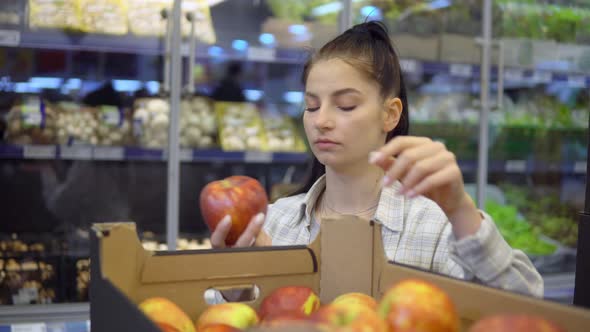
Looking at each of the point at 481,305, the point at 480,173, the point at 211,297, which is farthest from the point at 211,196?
the point at 480,173

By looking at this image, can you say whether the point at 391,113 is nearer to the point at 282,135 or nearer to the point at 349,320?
the point at 349,320

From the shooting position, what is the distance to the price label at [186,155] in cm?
298

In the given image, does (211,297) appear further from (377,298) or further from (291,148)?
(377,298)

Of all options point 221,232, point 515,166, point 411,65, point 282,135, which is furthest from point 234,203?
point 515,166

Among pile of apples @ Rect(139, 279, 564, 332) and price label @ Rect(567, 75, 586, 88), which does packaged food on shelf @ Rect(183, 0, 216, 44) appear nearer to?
price label @ Rect(567, 75, 586, 88)

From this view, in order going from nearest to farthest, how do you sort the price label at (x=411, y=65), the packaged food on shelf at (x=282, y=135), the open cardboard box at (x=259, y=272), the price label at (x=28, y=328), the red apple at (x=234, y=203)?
the open cardboard box at (x=259, y=272) → the red apple at (x=234, y=203) → the price label at (x=28, y=328) → the packaged food on shelf at (x=282, y=135) → the price label at (x=411, y=65)

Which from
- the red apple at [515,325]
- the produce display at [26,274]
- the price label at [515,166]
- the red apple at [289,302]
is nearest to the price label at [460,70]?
the price label at [515,166]

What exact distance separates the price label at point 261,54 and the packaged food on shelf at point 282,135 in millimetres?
387

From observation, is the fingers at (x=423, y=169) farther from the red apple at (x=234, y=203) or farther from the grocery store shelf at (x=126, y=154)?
the grocery store shelf at (x=126, y=154)

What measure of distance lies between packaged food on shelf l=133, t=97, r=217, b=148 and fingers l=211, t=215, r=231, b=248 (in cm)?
200

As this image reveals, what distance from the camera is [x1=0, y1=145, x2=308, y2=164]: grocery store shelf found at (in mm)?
2801

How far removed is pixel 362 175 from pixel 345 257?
510mm

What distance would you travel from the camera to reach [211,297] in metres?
2.79

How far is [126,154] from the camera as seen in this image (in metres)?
2.94
